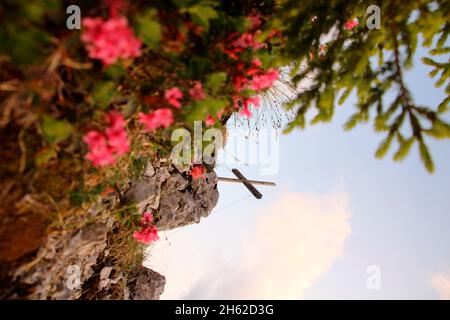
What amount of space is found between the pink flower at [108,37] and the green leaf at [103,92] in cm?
37

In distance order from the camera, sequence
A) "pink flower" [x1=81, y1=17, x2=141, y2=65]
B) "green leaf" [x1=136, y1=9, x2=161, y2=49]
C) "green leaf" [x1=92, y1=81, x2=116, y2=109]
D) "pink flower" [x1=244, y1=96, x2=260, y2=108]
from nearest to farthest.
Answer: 1. "pink flower" [x1=81, y1=17, x2=141, y2=65]
2. "green leaf" [x1=136, y1=9, x2=161, y2=49]
3. "green leaf" [x1=92, y1=81, x2=116, y2=109]
4. "pink flower" [x1=244, y1=96, x2=260, y2=108]

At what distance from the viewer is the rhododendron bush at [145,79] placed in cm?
231

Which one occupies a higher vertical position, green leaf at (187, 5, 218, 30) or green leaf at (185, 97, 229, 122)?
green leaf at (187, 5, 218, 30)

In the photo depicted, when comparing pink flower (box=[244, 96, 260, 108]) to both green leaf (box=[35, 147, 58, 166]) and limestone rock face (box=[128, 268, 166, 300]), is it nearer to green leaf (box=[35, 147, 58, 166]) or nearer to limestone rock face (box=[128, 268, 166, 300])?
green leaf (box=[35, 147, 58, 166])

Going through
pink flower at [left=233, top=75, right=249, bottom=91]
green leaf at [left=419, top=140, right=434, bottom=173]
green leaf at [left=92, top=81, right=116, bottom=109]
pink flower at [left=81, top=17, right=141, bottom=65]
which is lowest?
green leaf at [left=419, top=140, right=434, bottom=173]

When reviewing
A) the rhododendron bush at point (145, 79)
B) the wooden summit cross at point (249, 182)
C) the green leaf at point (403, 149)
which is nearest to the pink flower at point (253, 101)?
the rhododendron bush at point (145, 79)

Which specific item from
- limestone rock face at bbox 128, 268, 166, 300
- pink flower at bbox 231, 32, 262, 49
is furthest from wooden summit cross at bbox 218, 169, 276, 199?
pink flower at bbox 231, 32, 262, 49

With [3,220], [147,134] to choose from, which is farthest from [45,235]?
[147,134]

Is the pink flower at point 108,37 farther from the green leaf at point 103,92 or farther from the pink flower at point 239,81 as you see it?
the pink flower at point 239,81

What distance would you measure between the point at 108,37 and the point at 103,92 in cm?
57

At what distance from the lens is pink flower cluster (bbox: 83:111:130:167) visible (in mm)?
2562

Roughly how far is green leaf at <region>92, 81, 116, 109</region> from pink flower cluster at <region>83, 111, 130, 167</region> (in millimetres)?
138

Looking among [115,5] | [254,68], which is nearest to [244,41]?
[254,68]

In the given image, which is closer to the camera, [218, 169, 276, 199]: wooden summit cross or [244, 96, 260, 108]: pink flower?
[244, 96, 260, 108]: pink flower
